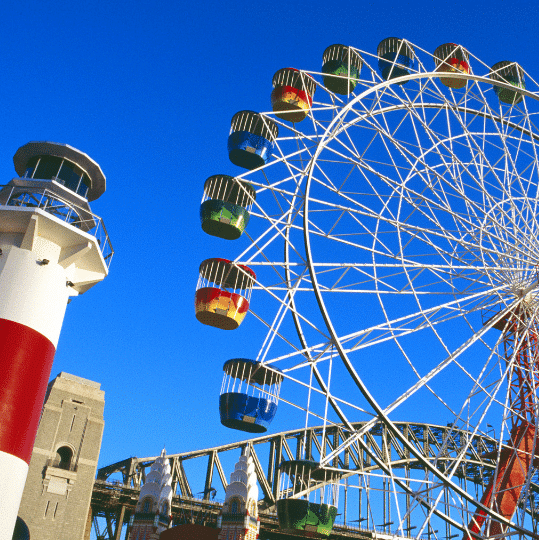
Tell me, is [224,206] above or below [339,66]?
below

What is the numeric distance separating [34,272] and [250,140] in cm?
994

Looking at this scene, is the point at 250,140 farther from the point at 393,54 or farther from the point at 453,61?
the point at 453,61

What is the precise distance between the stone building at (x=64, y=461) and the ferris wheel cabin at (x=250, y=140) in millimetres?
22070

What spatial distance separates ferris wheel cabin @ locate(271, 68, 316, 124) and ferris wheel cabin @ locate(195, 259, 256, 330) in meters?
6.69

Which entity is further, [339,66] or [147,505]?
[147,505]

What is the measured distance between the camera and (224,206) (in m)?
23.9

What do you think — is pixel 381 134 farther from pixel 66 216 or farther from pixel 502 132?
pixel 66 216

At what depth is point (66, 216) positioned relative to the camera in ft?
65.8

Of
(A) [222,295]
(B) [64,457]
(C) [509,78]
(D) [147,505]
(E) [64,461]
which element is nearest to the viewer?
(A) [222,295]

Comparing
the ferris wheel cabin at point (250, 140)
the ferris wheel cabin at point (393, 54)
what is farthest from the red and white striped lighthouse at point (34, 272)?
the ferris wheel cabin at point (393, 54)

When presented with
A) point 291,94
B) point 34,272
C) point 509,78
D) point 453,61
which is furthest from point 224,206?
point 509,78

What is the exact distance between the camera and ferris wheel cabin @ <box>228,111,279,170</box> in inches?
953

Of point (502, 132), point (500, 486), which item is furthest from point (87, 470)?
point (502, 132)

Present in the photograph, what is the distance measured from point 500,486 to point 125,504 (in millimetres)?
32369
